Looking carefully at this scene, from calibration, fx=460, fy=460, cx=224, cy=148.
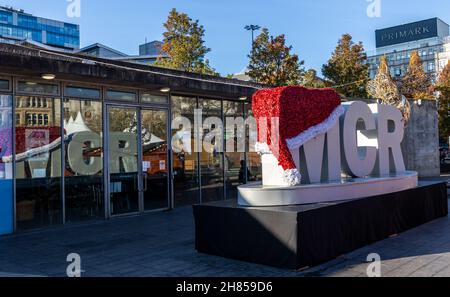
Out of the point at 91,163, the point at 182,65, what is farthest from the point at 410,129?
the point at 91,163

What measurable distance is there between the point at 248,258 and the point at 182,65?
22.5 metres

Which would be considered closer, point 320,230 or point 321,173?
point 320,230

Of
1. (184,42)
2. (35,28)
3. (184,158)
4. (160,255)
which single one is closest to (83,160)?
(184,158)

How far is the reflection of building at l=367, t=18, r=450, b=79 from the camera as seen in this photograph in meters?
104

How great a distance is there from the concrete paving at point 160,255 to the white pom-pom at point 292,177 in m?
1.49

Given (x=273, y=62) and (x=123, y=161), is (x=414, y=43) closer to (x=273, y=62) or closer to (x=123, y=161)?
(x=273, y=62)

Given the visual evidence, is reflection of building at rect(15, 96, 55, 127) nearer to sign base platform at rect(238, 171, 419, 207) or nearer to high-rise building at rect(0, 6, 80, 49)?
sign base platform at rect(238, 171, 419, 207)

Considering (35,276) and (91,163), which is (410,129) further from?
(35,276)

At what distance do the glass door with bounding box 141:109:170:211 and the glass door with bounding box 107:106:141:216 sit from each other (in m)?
0.27

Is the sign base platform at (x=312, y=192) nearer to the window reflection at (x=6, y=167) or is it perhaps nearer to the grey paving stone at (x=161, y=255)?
the grey paving stone at (x=161, y=255)
